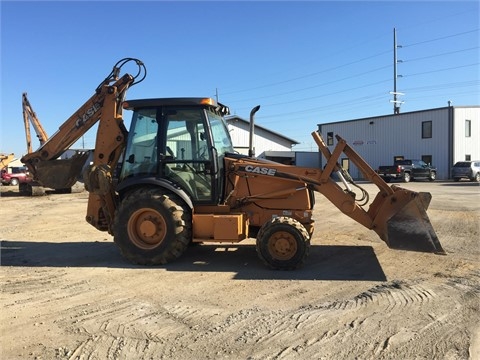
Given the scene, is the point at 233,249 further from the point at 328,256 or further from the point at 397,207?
the point at 397,207

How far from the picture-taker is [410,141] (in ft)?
125

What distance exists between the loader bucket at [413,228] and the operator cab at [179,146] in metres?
2.85

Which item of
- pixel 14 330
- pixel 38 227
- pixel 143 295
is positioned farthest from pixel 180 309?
pixel 38 227

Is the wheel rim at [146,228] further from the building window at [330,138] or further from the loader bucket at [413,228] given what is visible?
the building window at [330,138]

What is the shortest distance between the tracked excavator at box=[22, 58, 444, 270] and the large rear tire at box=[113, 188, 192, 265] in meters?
0.02

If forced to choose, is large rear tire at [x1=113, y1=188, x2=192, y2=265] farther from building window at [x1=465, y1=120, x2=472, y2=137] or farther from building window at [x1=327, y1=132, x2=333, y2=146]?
building window at [x1=327, y1=132, x2=333, y2=146]

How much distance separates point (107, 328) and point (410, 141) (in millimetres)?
37451

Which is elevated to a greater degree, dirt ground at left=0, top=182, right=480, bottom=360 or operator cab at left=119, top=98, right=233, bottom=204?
operator cab at left=119, top=98, right=233, bottom=204

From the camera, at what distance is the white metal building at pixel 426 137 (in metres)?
35.0

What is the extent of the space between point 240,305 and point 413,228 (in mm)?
2988

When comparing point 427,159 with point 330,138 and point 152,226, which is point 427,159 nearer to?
point 330,138

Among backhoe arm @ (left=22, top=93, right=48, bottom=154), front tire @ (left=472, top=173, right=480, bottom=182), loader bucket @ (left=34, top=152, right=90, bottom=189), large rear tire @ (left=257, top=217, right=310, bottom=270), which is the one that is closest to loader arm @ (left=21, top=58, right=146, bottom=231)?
loader bucket @ (left=34, top=152, right=90, bottom=189)

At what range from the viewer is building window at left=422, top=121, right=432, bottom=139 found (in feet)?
119

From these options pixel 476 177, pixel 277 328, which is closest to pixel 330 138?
pixel 476 177
